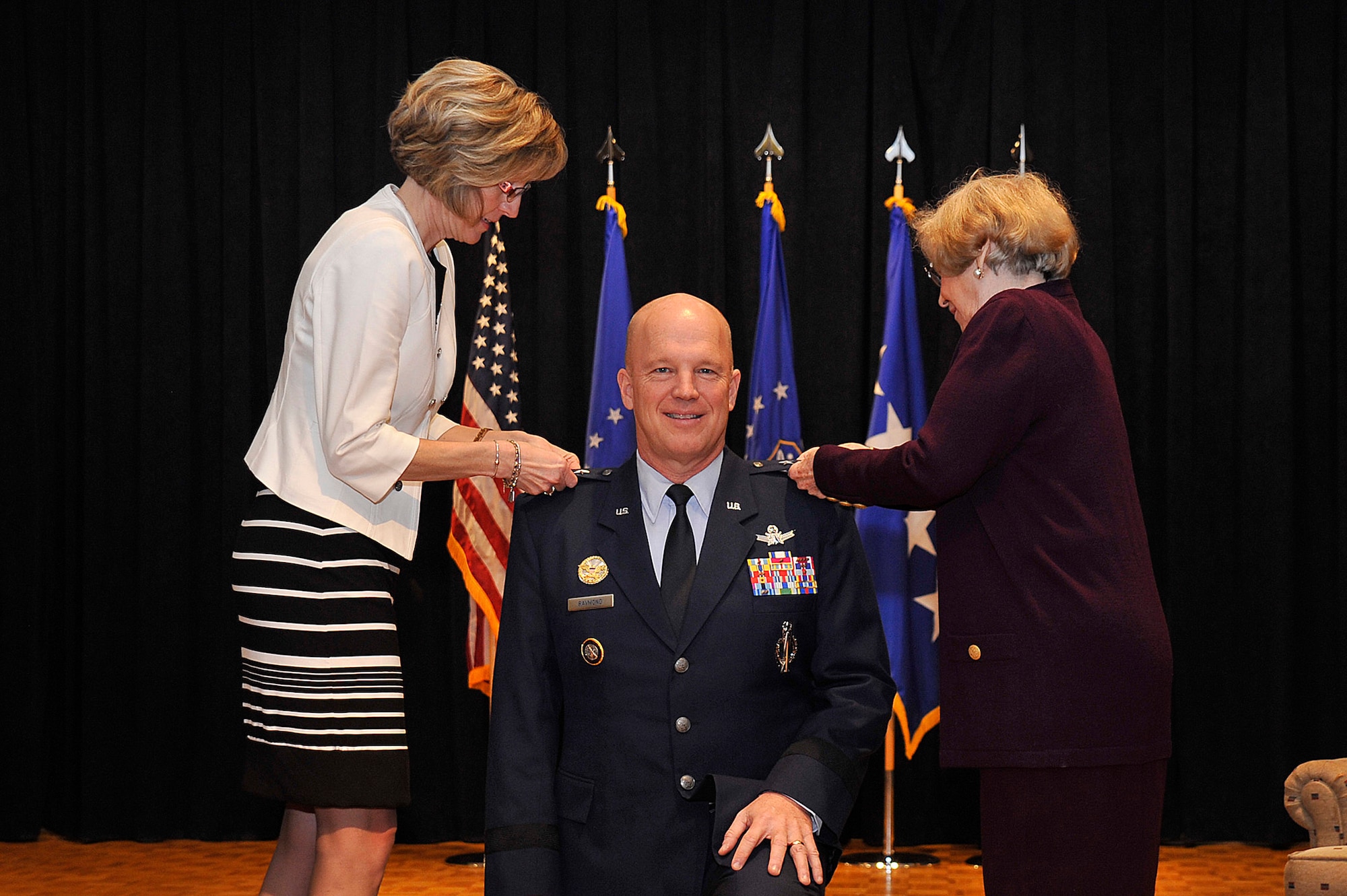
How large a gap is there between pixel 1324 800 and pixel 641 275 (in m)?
3.09

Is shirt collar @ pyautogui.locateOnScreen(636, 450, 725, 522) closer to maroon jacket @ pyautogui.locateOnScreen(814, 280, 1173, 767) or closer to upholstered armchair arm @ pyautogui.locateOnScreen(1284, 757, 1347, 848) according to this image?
maroon jacket @ pyautogui.locateOnScreen(814, 280, 1173, 767)

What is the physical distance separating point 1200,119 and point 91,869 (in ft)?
16.8

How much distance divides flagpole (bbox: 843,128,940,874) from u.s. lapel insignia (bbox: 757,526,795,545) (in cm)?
263

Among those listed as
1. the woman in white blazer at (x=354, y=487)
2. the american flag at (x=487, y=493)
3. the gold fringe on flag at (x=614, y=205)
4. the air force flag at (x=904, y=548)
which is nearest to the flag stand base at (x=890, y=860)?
the air force flag at (x=904, y=548)

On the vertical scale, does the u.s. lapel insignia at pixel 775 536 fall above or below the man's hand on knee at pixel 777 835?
above

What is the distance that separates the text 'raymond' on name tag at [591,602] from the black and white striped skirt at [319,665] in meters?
0.31

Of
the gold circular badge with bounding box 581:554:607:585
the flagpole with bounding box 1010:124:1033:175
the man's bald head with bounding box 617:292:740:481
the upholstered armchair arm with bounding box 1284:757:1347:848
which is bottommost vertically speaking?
the upholstered armchair arm with bounding box 1284:757:1347:848

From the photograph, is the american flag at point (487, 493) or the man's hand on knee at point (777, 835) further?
the american flag at point (487, 493)

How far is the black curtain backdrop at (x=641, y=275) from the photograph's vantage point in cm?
484

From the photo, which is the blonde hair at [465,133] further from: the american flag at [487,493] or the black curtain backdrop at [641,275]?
the black curtain backdrop at [641,275]

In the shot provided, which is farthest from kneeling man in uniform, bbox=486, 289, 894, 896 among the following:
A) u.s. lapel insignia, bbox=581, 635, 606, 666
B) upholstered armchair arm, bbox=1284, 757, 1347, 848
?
upholstered armchair arm, bbox=1284, 757, 1347, 848

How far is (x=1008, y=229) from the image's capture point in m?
2.05

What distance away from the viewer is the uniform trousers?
1.83 metres

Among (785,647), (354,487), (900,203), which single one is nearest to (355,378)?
(354,487)
